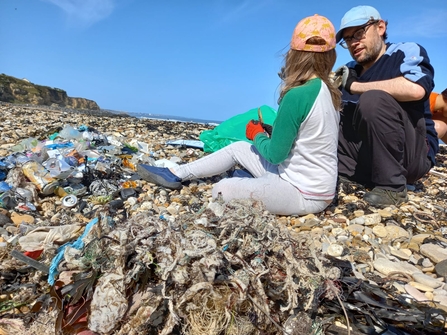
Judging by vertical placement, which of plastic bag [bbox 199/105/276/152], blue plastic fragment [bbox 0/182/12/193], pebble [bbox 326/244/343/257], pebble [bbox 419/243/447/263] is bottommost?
pebble [bbox 419/243/447/263]

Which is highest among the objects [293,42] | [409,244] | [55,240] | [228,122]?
[293,42]

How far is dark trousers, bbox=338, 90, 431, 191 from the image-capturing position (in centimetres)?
322

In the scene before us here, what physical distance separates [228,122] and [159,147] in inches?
A: 55.3

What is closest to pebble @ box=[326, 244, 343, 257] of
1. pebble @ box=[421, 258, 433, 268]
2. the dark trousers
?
pebble @ box=[421, 258, 433, 268]

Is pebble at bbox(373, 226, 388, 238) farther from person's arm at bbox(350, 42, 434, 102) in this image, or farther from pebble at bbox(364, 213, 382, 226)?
person's arm at bbox(350, 42, 434, 102)

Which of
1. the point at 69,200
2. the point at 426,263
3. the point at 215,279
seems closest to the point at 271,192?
the point at 426,263

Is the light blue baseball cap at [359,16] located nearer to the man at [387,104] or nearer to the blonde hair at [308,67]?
the man at [387,104]

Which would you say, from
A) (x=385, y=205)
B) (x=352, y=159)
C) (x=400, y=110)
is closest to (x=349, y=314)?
(x=385, y=205)

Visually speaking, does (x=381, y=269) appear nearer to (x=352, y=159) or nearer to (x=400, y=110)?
(x=400, y=110)

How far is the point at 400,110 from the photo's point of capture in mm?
3279

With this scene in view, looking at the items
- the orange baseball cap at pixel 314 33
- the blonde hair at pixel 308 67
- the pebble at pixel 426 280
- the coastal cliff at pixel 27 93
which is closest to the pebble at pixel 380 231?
the pebble at pixel 426 280

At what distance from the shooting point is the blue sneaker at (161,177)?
363cm

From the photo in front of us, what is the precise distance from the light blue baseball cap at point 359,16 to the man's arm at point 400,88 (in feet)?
2.14

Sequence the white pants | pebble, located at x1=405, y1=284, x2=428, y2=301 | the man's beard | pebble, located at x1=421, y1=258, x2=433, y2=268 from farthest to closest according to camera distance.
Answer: the man's beard, the white pants, pebble, located at x1=421, y1=258, x2=433, y2=268, pebble, located at x1=405, y1=284, x2=428, y2=301
